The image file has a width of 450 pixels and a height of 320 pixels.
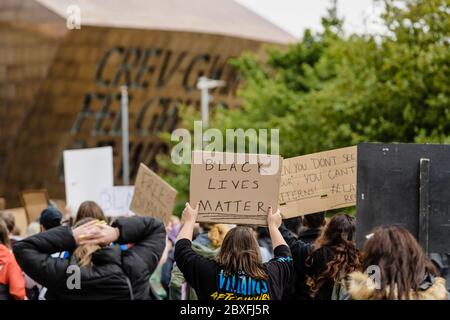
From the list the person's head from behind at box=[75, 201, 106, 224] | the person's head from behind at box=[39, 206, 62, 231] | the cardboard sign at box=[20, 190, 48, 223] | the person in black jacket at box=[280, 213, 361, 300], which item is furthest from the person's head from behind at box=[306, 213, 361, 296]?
the cardboard sign at box=[20, 190, 48, 223]

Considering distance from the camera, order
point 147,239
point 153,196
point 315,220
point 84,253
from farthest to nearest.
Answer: point 153,196 < point 315,220 < point 147,239 < point 84,253

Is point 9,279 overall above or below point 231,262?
below

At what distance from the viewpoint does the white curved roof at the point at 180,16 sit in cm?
3300

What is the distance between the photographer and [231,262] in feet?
14.8

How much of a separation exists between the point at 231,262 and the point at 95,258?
1.16 metres

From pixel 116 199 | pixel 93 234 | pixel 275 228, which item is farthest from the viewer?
pixel 116 199

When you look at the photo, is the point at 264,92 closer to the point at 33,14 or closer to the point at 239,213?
the point at 33,14

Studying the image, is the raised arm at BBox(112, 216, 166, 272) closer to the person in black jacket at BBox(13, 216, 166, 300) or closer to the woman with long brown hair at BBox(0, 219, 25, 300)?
the person in black jacket at BBox(13, 216, 166, 300)

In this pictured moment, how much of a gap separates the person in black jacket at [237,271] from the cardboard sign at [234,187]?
1.12ft


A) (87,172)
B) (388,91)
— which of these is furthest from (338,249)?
(388,91)

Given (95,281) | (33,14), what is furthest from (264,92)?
(95,281)

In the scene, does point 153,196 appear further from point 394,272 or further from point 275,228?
point 394,272

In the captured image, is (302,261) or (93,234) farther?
(302,261)
